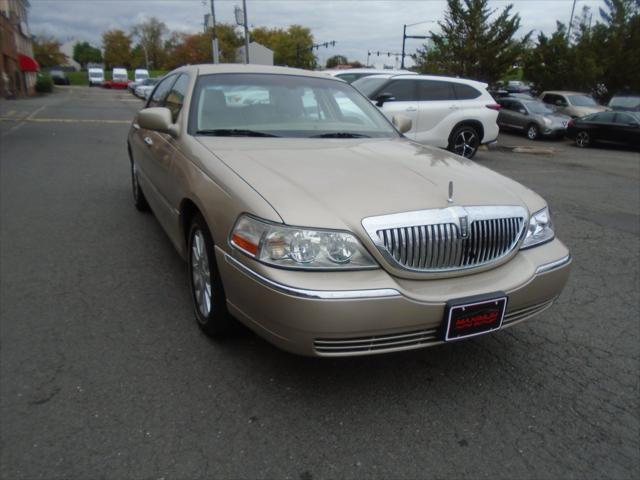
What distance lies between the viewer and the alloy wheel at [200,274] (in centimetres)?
296

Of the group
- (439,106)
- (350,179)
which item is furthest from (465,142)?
(350,179)

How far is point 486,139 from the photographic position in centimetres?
1139

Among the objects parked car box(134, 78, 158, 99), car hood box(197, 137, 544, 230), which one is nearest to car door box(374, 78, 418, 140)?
car hood box(197, 137, 544, 230)

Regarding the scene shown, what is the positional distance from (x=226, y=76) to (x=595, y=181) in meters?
8.40

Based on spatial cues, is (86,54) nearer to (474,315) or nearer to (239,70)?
(239,70)

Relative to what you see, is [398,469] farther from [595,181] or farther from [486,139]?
[486,139]

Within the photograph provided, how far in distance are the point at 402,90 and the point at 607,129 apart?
31.8 feet

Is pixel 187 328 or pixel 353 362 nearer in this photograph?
pixel 353 362

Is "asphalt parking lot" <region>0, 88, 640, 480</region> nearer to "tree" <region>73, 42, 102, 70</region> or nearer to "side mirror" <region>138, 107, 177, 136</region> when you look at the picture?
"side mirror" <region>138, 107, 177, 136</region>

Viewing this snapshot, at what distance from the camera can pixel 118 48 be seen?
103 metres

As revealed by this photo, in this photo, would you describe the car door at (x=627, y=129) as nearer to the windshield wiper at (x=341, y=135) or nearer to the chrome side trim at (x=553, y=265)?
the windshield wiper at (x=341, y=135)

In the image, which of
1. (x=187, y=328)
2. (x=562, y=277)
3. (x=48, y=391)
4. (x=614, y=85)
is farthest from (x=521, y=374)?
(x=614, y=85)

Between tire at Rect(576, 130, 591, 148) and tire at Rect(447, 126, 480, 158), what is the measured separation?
7759mm

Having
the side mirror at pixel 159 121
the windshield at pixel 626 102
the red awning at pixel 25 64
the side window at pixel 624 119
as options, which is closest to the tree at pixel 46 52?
the red awning at pixel 25 64
